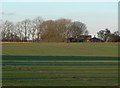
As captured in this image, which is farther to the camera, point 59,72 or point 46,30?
point 46,30

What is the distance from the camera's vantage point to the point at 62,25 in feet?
293

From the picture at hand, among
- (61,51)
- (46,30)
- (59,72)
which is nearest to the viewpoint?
(59,72)

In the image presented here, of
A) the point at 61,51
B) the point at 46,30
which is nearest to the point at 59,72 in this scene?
the point at 61,51

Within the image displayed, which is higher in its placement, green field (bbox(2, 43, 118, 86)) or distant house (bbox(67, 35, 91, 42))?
distant house (bbox(67, 35, 91, 42))

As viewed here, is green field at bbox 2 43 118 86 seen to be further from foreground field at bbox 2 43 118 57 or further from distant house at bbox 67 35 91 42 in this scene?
distant house at bbox 67 35 91 42

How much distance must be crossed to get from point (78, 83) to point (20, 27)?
282 ft

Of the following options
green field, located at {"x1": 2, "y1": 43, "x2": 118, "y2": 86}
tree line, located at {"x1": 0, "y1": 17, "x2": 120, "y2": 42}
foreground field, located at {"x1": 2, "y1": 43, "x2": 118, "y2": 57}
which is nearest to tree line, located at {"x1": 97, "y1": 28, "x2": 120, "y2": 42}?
tree line, located at {"x1": 0, "y1": 17, "x2": 120, "y2": 42}

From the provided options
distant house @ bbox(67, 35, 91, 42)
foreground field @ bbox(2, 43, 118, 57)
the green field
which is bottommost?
foreground field @ bbox(2, 43, 118, 57)

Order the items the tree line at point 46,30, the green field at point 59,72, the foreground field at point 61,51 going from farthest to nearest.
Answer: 1. the tree line at point 46,30
2. the foreground field at point 61,51
3. the green field at point 59,72

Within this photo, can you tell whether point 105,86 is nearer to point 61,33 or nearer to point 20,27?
point 61,33

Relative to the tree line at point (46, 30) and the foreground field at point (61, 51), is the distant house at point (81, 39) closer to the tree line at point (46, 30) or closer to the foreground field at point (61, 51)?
the tree line at point (46, 30)

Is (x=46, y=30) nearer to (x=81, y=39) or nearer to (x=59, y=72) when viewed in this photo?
(x=81, y=39)

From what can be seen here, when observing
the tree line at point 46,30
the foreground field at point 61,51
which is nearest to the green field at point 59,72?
the foreground field at point 61,51

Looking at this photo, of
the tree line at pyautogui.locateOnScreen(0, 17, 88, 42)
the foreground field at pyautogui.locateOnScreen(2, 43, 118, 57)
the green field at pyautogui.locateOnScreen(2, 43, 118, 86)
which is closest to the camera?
the green field at pyautogui.locateOnScreen(2, 43, 118, 86)
